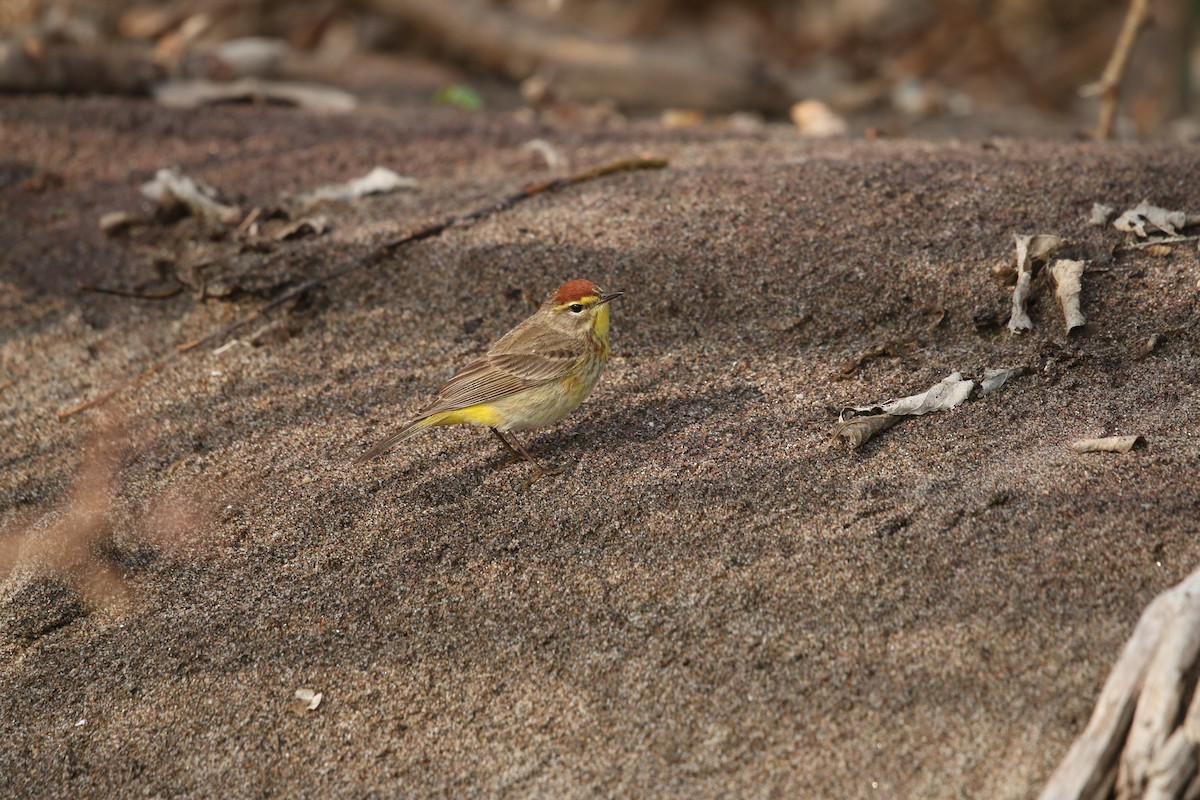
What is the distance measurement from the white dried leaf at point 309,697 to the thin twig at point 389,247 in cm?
225

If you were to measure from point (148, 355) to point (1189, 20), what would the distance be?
33.8 feet

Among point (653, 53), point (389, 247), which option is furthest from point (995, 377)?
point (653, 53)

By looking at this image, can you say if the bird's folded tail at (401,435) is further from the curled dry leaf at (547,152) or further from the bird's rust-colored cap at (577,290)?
the curled dry leaf at (547,152)

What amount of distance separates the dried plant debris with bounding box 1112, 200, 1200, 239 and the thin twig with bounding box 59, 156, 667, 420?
7.51ft

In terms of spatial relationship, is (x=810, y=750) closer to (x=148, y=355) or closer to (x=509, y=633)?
(x=509, y=633)

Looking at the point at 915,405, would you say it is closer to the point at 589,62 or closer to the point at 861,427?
the point at 861,427

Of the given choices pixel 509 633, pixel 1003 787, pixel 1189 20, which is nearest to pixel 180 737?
pixel 509 633

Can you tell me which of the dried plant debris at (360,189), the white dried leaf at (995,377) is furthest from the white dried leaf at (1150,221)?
the dried plant debris at (360,189)

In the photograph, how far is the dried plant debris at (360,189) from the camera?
20.0ft

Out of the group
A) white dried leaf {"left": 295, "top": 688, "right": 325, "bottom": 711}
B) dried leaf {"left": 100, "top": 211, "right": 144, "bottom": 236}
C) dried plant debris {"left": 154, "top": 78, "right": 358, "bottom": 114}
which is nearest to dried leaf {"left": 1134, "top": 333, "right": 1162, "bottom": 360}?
white dried leaf {"left": 295, "top": 688, "right": 325, "bottom": 711}

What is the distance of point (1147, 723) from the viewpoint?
Result: 264 centimetres

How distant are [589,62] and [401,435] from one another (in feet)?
20.3

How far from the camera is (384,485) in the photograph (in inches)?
169

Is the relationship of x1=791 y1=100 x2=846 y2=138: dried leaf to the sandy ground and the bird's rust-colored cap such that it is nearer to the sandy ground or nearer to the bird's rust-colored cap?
the sandy ground
